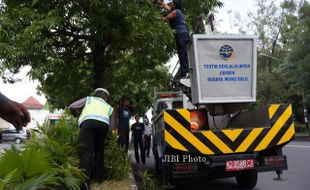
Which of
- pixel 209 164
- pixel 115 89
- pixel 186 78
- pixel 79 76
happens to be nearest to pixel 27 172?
pixel 209 164

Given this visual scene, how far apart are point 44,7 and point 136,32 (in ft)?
6.74

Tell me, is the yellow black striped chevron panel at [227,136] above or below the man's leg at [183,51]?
below

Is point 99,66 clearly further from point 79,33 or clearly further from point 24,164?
point 24,164

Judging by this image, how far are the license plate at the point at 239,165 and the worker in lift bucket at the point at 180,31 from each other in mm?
1961

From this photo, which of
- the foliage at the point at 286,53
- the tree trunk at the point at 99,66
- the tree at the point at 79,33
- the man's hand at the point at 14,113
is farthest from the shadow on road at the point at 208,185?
the foliage at the point at 286,53

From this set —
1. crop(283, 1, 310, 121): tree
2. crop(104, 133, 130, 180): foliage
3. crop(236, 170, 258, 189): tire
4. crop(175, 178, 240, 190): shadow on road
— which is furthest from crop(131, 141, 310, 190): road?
crop(283, 1, 310, 121): tree

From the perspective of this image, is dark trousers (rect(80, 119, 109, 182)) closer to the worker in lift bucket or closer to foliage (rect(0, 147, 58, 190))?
foliage (rect(0, 147, 58, 190))

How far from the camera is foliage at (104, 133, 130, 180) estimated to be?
22.4 feet

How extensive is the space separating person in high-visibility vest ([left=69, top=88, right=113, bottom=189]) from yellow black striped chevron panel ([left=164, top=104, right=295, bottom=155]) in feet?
3.15

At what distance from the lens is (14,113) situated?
2.05 meters

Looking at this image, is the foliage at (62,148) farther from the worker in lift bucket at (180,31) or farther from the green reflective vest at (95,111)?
the worker in lift bucket at (180,31)

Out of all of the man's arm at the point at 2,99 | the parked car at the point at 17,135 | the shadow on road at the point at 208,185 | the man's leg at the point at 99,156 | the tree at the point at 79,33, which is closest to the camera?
the man's arm at the point at 2,99

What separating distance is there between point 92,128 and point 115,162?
3.70 ft

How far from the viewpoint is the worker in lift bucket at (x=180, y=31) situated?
7630mm
